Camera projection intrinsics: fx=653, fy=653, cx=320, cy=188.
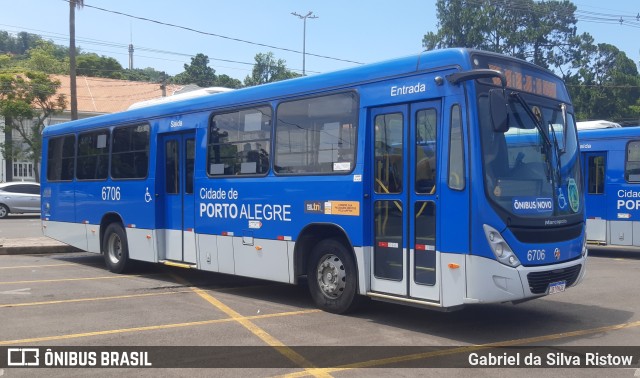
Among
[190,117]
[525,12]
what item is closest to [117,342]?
[190,117]

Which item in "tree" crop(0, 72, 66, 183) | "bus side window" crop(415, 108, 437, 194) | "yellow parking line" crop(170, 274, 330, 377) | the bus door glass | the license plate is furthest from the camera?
"tree" crop(0, 72, 66, 183)

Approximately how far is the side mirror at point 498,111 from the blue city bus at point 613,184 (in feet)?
34.2

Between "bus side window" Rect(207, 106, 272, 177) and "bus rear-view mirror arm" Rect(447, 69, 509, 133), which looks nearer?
"bus rear-view mirror arm" Rect(447, 69, 509, 133)

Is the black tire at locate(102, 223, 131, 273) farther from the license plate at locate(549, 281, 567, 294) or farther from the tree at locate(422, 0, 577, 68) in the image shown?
the tree at locate(422, 0, 577, 68)

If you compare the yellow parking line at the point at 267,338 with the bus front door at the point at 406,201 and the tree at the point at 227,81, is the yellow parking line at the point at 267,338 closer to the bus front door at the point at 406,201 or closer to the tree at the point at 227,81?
the bus front door at the point at 406,201

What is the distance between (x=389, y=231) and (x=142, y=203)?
241 inches

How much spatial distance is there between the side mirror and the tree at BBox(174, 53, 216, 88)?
68266 millimetres

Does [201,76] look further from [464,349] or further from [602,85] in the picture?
[464,349]

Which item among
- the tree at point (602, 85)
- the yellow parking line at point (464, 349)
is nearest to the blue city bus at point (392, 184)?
the yellow parking line at point (464, 349)

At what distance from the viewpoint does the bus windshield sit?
7426 mm

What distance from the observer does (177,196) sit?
1192cm

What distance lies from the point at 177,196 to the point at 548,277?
6853 millimetres

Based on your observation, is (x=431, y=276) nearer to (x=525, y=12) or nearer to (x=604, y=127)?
(x=604, y=127)

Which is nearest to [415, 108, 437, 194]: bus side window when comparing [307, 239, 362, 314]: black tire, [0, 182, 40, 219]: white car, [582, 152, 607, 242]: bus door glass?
[307, 239, 362, 314]: black tire
